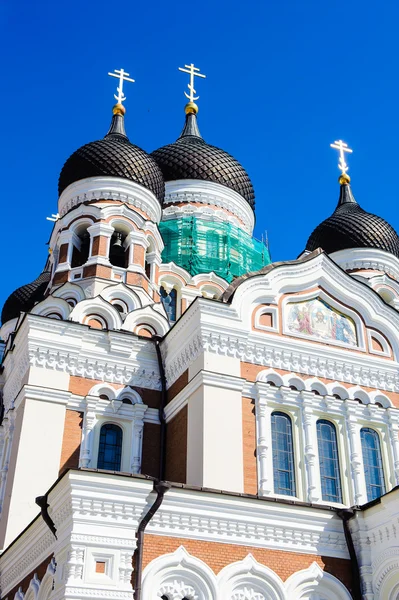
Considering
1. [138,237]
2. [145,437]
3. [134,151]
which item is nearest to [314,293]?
[145,437]

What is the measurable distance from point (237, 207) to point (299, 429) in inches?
421

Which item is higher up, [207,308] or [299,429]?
[207,308]

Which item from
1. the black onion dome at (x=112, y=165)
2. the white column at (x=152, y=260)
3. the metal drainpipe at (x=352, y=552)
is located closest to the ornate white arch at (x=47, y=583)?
the metal drainpipe at (x=352, y=552)

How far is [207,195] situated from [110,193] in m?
4.50

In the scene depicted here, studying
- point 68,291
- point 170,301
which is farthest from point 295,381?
point 170,301

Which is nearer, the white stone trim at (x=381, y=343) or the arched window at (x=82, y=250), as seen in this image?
the white stone trim at (x=381, y=343)

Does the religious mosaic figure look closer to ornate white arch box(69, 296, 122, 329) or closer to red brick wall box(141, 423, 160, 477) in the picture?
red brick wall box(141, 423, 160, 477)

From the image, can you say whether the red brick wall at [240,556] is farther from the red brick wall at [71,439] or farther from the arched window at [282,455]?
the red brick wall at [71,439]

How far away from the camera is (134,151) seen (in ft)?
61.3

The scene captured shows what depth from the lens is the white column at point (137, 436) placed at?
12977 mm

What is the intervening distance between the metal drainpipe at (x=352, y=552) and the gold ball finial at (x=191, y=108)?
57.1 feet

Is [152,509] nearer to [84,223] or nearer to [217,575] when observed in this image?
[217,575]

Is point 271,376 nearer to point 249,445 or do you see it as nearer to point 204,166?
point 249,445

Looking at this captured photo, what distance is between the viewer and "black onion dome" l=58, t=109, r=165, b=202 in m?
18.1
